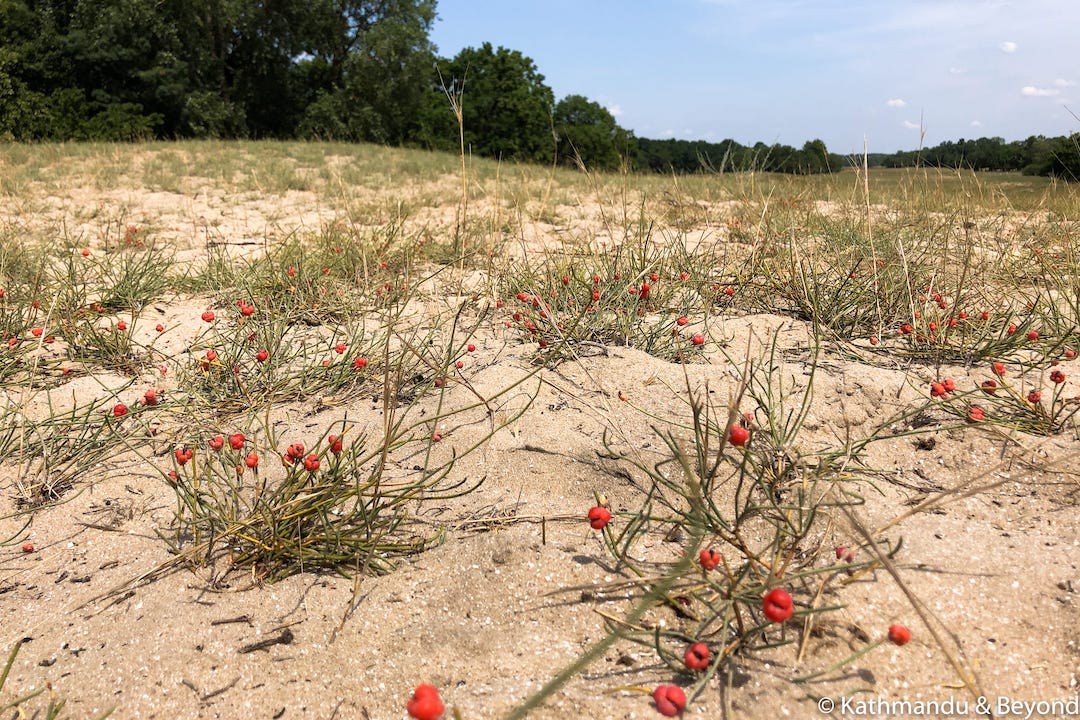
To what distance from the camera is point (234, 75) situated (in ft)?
67.6

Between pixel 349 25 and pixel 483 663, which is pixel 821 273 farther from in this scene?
pixel 349 25

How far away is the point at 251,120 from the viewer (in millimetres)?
21062

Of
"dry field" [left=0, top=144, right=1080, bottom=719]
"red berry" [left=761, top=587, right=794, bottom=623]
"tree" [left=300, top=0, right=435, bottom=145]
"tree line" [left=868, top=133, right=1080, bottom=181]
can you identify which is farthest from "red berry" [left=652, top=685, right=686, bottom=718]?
"tree" [left=300, top=0, right=435, bottom=145]

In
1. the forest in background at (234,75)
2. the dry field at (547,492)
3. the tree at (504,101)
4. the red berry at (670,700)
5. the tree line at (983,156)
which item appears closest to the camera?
the red berry at (670,700)

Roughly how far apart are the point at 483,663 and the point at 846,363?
156cm

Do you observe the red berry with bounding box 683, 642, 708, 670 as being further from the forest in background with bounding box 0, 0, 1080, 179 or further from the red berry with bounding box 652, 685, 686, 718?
the forest in background with bounding box 0, 0, 1080, 179

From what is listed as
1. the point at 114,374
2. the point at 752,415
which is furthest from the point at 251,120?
the point at 752,415

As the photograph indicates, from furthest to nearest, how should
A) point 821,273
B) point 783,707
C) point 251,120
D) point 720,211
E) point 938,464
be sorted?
point 251,120, point 720,211, point 821,273, point 938,464, point 783,707

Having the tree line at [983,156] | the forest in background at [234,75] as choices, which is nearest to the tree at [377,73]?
the forest in background at [234,75]

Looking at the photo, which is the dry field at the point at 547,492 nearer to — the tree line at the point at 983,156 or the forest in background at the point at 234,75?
the tree line at the point at 983,156

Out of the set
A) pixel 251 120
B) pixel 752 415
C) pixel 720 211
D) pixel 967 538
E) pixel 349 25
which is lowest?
pixel 967 538

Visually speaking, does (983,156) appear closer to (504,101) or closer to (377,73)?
(377,73)

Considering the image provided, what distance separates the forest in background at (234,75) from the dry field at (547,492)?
44.6 feet

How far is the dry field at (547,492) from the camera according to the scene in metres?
1.04
